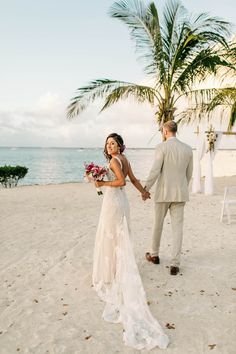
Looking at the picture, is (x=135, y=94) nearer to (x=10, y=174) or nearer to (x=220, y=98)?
(x=220, y=98)

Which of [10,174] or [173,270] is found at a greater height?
[10,174]

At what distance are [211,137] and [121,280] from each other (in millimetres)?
11428

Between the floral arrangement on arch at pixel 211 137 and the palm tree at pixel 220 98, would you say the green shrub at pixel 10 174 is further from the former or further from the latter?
the floral arrangement on arch at pixel 211 137

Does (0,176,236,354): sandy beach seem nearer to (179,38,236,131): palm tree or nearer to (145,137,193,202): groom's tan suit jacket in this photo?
(145,137,193,202): groom's tan suit jacket

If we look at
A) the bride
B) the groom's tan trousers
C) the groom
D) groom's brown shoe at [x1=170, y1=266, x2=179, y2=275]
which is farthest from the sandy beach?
the groom

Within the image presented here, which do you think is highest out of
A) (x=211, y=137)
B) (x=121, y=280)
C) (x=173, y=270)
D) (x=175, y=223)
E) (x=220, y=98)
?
(x=220, y=98)

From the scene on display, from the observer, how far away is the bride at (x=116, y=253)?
4414 millimetres

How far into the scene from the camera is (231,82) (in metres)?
16.4

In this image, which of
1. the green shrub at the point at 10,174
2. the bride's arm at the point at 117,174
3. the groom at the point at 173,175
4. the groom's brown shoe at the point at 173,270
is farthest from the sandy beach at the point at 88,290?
the green shrub at the point at 10,174

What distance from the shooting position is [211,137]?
49.4ft

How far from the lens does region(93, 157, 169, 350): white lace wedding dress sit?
3.80m

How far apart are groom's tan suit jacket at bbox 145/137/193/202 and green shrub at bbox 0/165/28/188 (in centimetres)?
1493

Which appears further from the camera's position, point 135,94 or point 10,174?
point 10,174

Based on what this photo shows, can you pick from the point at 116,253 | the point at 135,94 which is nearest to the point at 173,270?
the point at 116,253
